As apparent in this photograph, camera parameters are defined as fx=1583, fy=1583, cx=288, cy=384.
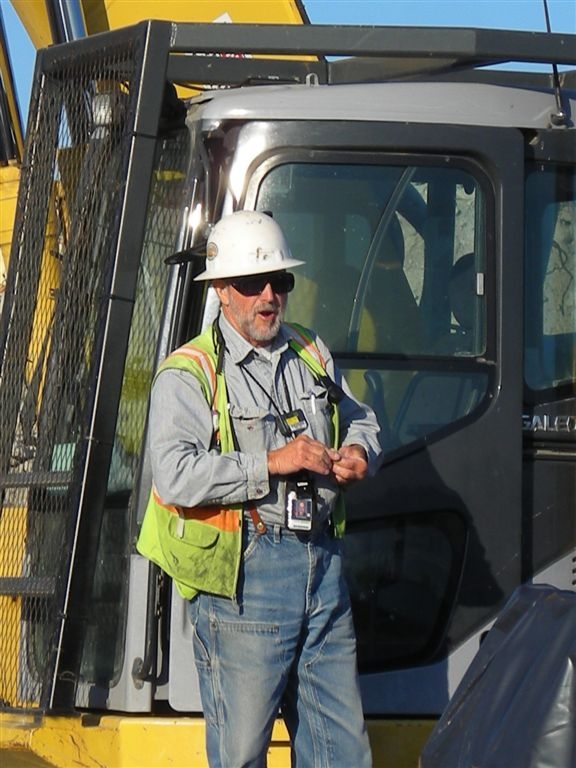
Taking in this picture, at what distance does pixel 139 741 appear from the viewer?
14.6ft

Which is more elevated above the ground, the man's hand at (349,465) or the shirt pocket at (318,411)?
the shirt pocket at (318,411)

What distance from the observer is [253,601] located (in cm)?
405

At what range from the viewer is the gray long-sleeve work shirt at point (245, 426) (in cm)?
392

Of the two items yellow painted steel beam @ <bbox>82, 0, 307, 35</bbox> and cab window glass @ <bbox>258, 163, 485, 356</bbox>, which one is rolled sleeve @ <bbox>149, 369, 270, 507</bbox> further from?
yellow painted steel beam @ <bbox>82, 0, 307, 35</bbox>

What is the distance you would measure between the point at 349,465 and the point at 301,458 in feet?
0.52

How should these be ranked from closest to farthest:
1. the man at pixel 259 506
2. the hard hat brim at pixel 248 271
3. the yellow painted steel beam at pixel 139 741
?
the man at pixel 259 506 → the hard hat brim at pixel 248 271 → the yellow painted steel beam at pixel 139 741

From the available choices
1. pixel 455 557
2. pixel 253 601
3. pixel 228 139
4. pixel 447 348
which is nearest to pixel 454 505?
pixel 455 557

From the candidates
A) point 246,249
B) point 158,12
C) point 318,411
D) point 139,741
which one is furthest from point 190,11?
point 139,741

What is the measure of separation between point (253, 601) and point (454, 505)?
87 centimetres

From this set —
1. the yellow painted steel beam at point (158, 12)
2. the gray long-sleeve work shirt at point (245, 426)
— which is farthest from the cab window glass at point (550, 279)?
the yellow painted steel beam at point (158, 12)

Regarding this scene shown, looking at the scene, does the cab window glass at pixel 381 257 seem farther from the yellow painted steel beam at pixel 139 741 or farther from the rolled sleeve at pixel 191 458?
the yellow painted steel beam at pixel 139 741

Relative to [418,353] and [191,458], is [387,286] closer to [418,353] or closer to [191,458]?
[418,353]

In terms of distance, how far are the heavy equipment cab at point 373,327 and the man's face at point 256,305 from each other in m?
0.48

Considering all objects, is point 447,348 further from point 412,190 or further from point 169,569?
point 169,569
